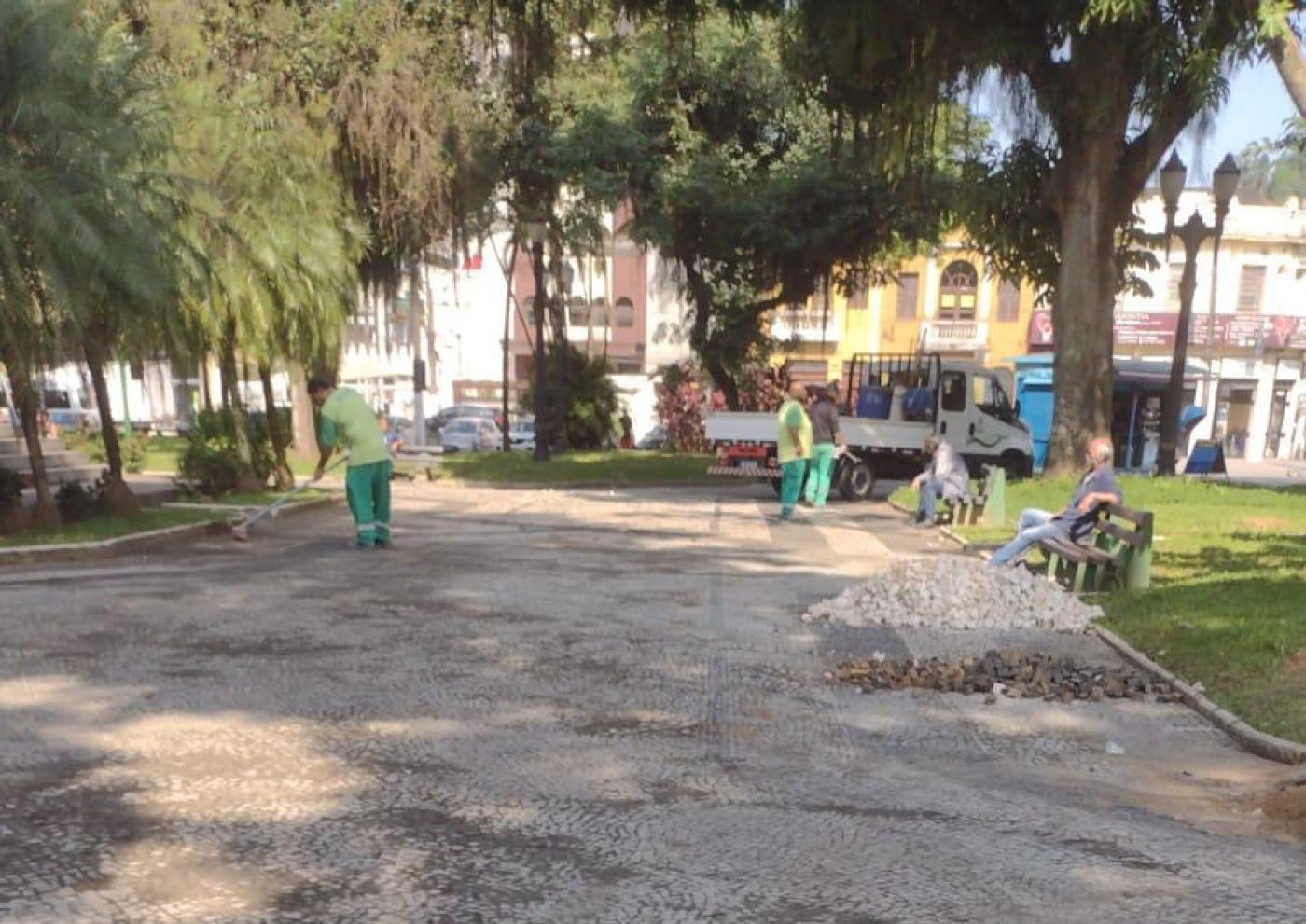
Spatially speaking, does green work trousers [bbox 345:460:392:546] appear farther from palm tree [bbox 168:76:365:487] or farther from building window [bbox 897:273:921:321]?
building window [bbox 897:273:921:321]

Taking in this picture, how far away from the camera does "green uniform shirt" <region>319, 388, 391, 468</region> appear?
430 inches

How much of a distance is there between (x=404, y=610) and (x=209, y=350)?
10.2 metres

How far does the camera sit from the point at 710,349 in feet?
87.2

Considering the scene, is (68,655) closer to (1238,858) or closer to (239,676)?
(239,676)

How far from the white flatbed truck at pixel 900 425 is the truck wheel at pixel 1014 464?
17 mm

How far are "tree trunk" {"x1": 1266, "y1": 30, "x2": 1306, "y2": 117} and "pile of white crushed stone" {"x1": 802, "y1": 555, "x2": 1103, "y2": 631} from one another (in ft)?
12.1

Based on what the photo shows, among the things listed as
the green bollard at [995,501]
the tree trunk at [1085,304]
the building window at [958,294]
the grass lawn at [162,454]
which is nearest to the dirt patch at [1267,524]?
the green bollard at [995,501]

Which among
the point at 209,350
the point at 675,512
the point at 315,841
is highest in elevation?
the point at 209,350

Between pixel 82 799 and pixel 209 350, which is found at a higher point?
pixel 209 350

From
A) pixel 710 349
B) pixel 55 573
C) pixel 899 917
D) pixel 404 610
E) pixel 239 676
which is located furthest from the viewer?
pixel 710 349

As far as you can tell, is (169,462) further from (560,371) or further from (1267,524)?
(1267,524)

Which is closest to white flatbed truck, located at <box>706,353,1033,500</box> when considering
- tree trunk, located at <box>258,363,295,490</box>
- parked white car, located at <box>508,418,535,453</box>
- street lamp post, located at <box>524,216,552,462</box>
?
street lamp post, located at <box>524,216,552,462</box>

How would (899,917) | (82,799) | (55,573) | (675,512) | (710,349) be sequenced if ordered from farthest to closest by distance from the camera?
(710,349), (675,512), (55,573), (82,799), (899,917)

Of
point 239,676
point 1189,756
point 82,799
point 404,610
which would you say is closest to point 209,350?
point 404,610
